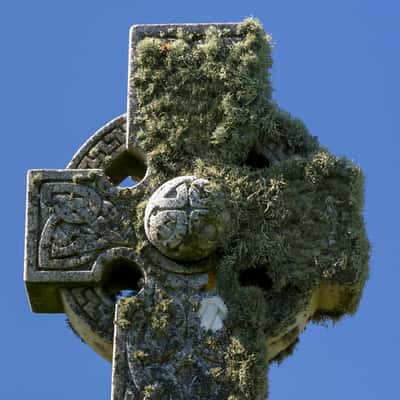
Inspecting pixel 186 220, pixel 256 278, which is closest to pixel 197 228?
pixel 186 220

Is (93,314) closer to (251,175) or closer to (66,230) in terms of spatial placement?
(66,230)

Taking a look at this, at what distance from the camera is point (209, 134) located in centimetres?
1376

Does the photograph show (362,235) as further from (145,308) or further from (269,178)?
(145,308)

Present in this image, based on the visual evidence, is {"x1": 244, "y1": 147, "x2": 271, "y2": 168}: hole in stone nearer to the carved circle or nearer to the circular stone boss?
the circular stone boss

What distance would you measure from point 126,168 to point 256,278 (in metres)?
1.31

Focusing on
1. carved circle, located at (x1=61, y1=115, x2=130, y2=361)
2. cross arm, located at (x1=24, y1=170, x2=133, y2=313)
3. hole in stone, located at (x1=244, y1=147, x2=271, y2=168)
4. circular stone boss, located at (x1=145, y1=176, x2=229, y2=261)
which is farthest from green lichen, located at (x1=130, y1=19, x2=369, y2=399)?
carved circle, located at (x1=61, y1=115, x2=130, y2=361)

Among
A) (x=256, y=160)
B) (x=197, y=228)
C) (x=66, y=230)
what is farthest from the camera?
(x=256, y=160)

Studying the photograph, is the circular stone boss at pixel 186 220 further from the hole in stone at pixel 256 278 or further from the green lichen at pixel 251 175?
the hole in stone at pixel 256 278

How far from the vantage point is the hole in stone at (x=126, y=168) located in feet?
45.5

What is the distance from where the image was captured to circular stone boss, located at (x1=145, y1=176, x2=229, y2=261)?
1319 centimetres

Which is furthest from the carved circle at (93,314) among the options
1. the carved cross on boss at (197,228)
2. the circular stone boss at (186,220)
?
the circular stone boss at (186,220)

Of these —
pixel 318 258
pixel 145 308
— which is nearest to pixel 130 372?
pixel 145 308

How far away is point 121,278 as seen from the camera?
44.5 feet

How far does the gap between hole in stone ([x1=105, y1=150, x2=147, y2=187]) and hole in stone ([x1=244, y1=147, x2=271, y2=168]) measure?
748 mm
